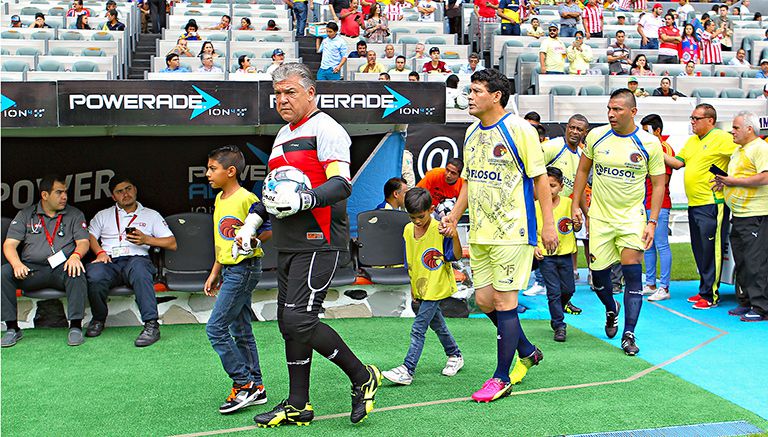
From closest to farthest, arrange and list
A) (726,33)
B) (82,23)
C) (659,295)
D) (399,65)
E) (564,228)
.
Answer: (564,228)
(659,295)
(399,65)
(82,23)
(726,33)

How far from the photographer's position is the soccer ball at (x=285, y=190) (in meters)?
4.30

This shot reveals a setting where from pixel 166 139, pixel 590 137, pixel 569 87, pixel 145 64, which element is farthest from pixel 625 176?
pixel 145 64

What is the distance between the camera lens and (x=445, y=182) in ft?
30.0

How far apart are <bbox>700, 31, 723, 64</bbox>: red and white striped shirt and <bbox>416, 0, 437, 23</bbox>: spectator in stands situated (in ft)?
21.5

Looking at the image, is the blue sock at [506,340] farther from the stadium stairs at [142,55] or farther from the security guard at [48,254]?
the stadium stairs at [142,55]

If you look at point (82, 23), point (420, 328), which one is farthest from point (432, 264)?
point (82, 23)

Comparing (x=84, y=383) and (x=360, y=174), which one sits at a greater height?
(x=360, y=174)

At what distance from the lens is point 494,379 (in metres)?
5.36

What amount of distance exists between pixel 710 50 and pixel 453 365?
16633 mm

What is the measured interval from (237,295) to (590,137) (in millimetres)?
3278

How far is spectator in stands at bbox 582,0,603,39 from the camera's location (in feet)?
67.2

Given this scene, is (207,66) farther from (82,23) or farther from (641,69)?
(641,69)

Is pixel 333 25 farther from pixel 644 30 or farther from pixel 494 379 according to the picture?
pixel 494 379

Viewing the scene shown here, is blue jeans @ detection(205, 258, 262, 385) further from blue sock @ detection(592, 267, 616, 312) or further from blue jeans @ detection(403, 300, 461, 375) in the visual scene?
blue sock @ detection(592, 267, 616, 312)
